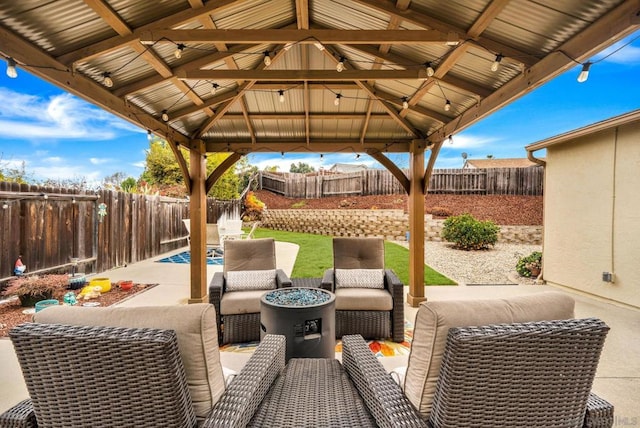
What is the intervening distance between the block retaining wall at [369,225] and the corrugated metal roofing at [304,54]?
22.9 ft

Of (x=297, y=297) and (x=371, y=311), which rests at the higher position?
(x=297, y=297)

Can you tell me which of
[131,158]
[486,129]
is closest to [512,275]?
[486,129]

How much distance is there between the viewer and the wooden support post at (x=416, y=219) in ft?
15.9

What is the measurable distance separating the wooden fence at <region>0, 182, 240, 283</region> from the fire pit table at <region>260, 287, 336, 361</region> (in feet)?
14.1

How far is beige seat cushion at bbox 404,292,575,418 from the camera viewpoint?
4.06 ft

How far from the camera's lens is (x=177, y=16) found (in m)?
2.45

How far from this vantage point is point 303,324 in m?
2.67

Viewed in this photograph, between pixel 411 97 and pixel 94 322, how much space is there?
374 centimetres

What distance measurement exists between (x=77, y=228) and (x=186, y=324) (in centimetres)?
629

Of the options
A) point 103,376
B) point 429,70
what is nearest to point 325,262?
point 429,70

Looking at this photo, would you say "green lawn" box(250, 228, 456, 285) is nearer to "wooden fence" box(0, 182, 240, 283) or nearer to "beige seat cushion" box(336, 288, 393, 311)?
"beige seat cushion" box(336, 288, 393, 311)

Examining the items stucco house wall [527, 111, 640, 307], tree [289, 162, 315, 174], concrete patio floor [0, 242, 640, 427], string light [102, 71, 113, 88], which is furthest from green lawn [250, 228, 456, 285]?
tree [289, 162, 315, 174]

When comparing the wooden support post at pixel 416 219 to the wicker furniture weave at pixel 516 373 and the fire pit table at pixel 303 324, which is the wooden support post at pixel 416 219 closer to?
the fire pit table at pixel 303 324

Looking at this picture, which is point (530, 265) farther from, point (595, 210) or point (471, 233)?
point (471, 233)
